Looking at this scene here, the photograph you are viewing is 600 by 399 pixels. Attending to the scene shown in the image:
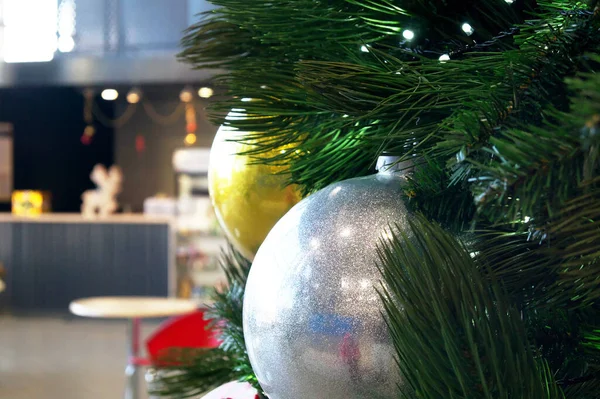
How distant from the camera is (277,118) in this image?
0.39 m

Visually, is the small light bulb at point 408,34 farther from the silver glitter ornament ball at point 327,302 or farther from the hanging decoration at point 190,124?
the hanging decoration at point 190,124

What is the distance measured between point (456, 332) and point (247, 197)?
0.92ft

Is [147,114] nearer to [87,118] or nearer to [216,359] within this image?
[87,118]

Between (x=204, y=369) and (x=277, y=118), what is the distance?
0.30 m

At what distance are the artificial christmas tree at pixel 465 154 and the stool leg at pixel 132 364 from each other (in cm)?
362

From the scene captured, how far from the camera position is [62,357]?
6250mm

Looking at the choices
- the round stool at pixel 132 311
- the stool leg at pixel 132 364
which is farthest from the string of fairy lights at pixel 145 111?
the stool leg at pixel 132 364

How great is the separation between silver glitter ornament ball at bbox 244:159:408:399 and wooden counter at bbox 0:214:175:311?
24.2 feet

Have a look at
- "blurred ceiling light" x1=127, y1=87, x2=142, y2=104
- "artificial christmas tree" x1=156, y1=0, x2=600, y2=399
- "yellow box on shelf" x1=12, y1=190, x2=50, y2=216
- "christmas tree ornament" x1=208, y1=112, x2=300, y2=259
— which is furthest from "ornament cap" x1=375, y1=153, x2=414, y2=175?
"yellow box on shelf" x1=12, y1=190, x2=50, y2=216

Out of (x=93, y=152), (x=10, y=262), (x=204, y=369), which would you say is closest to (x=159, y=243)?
(x=10, y=262)

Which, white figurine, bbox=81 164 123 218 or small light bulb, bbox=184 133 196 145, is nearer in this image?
white figurine, bbox=81 164 123 218

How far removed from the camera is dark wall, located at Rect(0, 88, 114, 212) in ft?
30.4

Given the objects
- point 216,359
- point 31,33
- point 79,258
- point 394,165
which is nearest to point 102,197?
point 79,258

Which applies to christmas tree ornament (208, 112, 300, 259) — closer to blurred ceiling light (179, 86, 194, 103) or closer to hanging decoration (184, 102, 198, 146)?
blurred ceiling light (179, 86, 194, 103)
